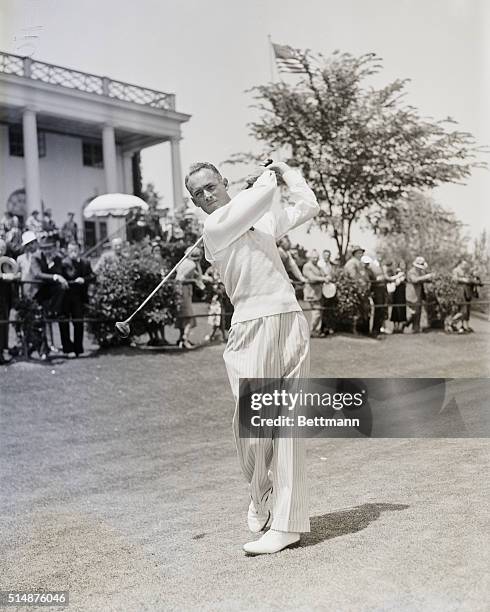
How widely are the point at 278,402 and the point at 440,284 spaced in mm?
1924

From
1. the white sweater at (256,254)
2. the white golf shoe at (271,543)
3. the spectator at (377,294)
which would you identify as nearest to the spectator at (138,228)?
the spectator at (377,294)

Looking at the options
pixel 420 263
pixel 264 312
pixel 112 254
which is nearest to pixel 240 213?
pixel 264 312

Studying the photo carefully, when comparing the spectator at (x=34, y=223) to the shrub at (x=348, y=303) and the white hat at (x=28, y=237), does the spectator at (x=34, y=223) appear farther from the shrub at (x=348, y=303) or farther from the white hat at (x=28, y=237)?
the shrub at (x=348, y=303)

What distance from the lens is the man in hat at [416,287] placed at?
4344 mm

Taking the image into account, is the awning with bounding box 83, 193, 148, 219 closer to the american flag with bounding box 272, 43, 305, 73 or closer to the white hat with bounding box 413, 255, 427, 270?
the american flag with bounding box 272, 43, 305, 73

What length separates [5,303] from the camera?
195 inches

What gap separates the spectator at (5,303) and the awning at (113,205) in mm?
634

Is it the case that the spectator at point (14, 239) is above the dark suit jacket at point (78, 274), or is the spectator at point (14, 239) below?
above

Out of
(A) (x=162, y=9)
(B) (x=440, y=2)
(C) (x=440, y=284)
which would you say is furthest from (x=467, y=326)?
(A) (x=162, y=9)

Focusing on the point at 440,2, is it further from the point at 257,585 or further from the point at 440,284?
the point at 257,585

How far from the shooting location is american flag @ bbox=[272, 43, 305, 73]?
4047 millimetres

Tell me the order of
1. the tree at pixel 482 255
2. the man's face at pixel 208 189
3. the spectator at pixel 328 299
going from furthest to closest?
1. the spectator at pixel 328 299
2. the tree at pixel 482 255
3. the man's face at pixel 208 189

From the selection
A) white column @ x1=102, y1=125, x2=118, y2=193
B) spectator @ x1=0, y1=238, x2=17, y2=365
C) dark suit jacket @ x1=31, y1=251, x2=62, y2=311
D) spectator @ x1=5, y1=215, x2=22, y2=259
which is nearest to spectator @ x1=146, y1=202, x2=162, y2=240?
white column @ x1=102, y1=125, x2=118, y2=193

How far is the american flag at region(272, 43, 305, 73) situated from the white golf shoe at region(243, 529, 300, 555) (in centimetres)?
250
